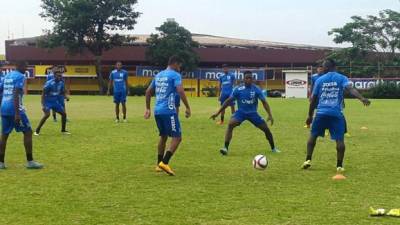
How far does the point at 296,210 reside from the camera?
25.3 ft

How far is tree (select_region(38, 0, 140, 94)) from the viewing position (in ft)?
193

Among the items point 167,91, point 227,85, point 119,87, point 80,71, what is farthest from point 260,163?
point 80,71

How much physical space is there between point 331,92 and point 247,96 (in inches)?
116

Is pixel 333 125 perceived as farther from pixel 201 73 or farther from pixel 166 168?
pixel 201 73

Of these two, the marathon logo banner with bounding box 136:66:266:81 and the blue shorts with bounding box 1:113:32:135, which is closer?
the blue shorts with bounding box 1:113:32:135

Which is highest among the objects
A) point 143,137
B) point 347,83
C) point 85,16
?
point 85,16

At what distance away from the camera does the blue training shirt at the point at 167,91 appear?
10.6 metres

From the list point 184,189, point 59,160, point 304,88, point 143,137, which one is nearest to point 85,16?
point 304,88

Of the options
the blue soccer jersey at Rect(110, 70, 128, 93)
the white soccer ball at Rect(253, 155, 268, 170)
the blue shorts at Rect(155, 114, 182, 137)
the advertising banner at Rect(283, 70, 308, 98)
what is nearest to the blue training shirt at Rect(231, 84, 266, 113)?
the white soccer ball at Rect(253, 155, 268, 170)

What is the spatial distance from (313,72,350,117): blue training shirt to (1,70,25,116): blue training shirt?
5.21 meters

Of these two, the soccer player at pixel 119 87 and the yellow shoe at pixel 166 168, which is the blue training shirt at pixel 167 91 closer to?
the yellow shoe at pixel 166 168

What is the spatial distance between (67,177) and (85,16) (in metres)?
A: 50.3

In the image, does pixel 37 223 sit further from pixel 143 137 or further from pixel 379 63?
pixel 379 63

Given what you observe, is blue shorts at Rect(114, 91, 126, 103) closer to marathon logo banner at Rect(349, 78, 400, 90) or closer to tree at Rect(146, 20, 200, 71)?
marathon logo banner at Rect(349, 78, 400, 90)
